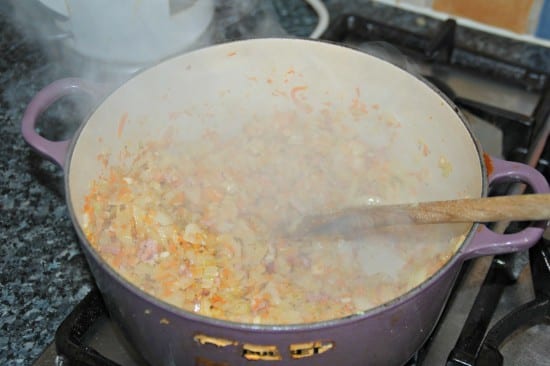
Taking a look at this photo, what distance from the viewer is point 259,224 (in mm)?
982

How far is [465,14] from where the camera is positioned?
1385mm

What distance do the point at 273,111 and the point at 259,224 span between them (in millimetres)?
225

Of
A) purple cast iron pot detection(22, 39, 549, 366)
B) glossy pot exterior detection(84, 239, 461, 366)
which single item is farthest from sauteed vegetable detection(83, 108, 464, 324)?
glossy pot exterior detection(84, 239, 461, 366)

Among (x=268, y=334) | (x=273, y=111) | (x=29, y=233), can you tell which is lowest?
(x=29, y=233)

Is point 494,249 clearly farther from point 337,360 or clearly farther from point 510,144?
point 510,144

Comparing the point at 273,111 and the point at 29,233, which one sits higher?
the point at 273,111

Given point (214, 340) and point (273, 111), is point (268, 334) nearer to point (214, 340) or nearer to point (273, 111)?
point (214, 340)

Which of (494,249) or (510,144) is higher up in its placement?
(494,249)

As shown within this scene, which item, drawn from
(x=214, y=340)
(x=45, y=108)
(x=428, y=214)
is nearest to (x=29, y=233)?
(x=45, y=108)

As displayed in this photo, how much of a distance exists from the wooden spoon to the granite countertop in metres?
0.35

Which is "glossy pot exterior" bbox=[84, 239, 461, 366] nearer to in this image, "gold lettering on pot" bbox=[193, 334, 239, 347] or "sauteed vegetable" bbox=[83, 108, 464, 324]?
"gold lettering on pot" bbox=[193, 334, 239, 347]

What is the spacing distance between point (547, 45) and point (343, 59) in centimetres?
60

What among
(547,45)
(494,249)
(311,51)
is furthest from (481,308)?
(547,45)

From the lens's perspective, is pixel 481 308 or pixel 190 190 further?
pixel 190 190
